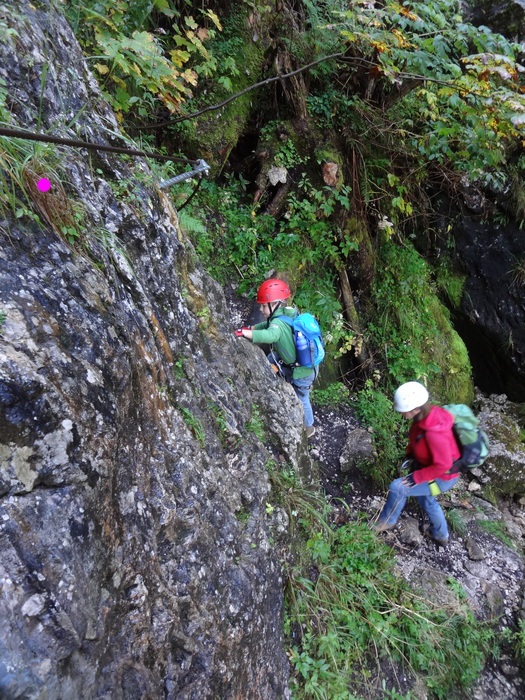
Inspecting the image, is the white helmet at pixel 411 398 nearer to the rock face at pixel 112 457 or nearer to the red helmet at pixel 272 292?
the rock face at pixel 112 457

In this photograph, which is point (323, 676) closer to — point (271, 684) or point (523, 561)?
point (271, 684)

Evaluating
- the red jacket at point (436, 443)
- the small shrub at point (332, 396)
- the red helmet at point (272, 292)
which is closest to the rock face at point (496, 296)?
the small shrub at point (332, 396)

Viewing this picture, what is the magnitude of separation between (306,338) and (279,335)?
302mm

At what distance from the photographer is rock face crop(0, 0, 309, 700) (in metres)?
1.45

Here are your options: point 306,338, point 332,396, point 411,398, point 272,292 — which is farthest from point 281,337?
point 332,396

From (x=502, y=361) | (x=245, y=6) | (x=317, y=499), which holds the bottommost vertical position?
(x=502, y=361)

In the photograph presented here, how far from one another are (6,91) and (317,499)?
12.9ft

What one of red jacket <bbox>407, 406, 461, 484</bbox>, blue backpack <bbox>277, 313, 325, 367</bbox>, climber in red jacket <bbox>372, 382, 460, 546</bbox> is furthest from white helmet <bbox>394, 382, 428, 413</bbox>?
blue backpack <bbox>277, 313, 325, 367</bbox>

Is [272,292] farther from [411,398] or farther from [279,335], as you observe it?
[411,398]

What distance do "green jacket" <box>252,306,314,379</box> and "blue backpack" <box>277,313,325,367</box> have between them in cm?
6

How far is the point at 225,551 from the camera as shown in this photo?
2.60 metres

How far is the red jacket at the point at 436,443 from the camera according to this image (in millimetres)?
3883

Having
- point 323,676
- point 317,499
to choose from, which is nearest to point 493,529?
point 317,499

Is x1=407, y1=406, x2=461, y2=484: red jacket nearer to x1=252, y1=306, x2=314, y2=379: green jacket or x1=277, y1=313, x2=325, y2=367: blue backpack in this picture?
x1=277, y1=313, x2=325, y2=367: blue backpack
